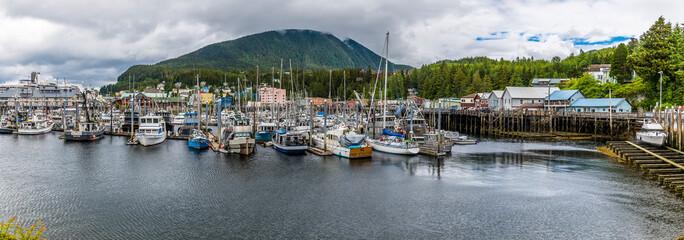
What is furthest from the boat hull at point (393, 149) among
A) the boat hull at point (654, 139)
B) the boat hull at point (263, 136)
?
the boat hull at point (654, 139)

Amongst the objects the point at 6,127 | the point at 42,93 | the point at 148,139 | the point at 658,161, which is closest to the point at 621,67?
the point at 658,161

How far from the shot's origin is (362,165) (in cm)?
3472

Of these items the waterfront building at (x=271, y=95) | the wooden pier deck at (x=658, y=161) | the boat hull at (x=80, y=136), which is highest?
the waterfront building at (x=271, y=95)

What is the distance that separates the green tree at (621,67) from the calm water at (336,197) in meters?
50.8

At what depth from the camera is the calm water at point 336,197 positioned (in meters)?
19.2

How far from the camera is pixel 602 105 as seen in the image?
6450 cm

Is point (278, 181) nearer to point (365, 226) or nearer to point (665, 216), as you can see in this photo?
point (365, 226)

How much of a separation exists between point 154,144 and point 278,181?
25354 mm

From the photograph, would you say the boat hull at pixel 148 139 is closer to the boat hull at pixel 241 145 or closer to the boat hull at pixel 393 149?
the boat hull at pixel 241 145

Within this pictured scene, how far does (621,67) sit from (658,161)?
58.8 m

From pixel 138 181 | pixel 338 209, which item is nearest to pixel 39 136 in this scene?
pixel 138 181

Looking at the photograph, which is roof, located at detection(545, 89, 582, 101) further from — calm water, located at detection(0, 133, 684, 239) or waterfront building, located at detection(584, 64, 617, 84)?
calm water, located at detection(0, 133, 684, 239)

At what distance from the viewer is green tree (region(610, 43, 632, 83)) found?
78875 millimetres

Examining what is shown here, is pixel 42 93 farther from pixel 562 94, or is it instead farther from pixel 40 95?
pixel 562 94
